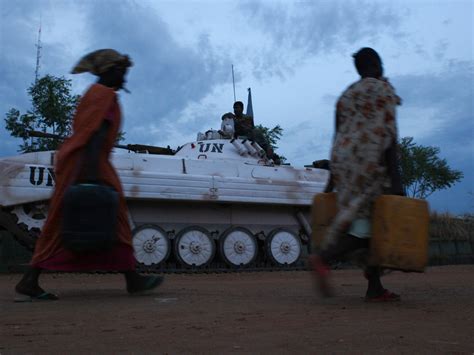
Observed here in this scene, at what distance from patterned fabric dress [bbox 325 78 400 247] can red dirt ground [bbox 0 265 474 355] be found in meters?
0.72

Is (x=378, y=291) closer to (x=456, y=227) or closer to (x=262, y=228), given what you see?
(x=262, y=228)

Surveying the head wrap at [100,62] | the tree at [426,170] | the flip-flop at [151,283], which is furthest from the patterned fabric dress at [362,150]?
the tree at [426,170]

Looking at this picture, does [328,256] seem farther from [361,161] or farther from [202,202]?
[202,202]

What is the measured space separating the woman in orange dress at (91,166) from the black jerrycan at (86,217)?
167 millimetres

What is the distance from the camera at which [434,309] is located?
3.94 meters

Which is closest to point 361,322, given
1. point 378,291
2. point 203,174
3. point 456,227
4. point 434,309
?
point 434,309

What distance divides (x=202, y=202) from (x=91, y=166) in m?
6.60

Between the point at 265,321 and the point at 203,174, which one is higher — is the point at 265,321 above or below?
below

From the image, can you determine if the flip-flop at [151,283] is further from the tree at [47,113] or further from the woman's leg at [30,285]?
the tree at [47,113]

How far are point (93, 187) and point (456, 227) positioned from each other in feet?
49.1

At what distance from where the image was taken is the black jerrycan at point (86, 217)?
3955 millimetres

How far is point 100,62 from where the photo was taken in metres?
4.67

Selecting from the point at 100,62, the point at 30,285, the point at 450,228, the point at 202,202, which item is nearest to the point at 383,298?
the point at 30,285

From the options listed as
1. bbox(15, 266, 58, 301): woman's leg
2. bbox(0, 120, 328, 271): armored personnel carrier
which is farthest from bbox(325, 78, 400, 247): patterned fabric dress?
bbox(0, 120, 328, 271): armored personnel carrier
